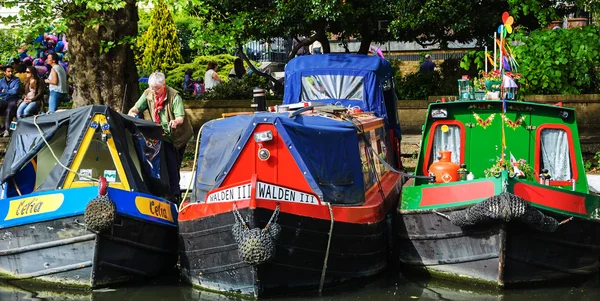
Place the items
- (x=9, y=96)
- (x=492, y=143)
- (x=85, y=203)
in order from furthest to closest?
(x=9, y=96), (x=492, y=143), (x=85, y=203)

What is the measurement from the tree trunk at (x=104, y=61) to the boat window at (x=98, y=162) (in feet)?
19.7

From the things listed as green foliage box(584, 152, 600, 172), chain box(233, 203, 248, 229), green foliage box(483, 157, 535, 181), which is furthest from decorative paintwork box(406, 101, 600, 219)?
green foliage box(584, 152, 600, 172)

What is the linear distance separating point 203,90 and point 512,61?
10.1 metres

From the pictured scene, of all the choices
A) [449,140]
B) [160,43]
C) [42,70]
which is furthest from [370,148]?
[160,43]

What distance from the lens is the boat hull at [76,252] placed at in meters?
11.2

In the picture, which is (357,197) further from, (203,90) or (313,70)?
(203,90)

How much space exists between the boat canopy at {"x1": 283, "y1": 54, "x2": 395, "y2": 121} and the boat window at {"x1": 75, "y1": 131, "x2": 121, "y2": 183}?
13.0 feet

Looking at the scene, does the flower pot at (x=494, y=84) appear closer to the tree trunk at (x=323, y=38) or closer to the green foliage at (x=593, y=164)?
the green foliage at (x=593, y=164)

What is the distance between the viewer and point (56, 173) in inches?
476

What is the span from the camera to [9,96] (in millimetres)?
21172

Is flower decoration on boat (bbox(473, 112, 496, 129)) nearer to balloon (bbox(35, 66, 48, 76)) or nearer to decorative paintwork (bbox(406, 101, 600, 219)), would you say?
decorative paintwork (bbox(406, 101, 600, 219))

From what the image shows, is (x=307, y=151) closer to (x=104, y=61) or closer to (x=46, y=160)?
(x=46, y=160)

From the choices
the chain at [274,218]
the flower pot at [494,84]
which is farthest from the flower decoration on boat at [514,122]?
the chain at [274,218]

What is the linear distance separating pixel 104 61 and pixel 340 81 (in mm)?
5055
